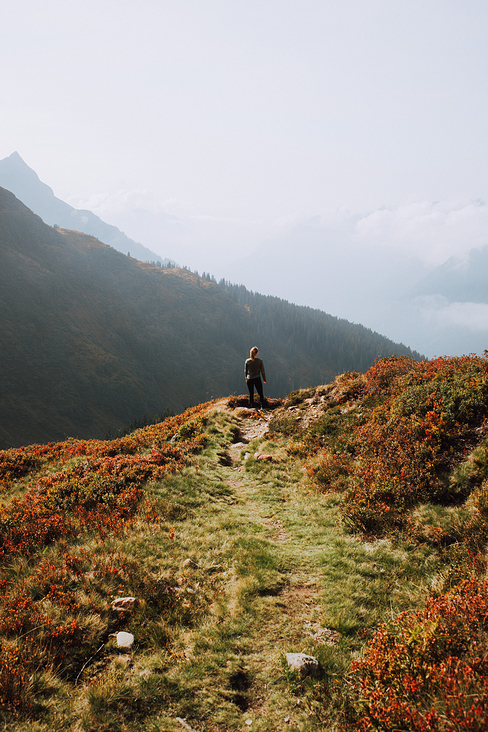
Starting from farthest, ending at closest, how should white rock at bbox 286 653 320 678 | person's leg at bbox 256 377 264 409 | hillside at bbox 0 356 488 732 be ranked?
person's leg at bbox 256 377 264 409 < white rock at bbox 286 653 320 678 < hillside at bbox 0 356 488 732

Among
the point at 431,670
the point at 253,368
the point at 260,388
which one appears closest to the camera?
the point at 431,670

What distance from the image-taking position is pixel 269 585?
6109 millimetres

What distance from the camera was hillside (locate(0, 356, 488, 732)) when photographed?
3.80 metres

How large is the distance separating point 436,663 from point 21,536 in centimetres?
855

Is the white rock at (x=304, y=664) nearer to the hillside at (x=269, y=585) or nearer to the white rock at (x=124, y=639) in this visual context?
the hillside at (x=269, y=585)

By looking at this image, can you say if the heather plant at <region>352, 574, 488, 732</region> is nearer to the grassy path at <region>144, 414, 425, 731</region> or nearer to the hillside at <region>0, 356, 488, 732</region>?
the hillside at <region>0, 356, 488, 732</region>

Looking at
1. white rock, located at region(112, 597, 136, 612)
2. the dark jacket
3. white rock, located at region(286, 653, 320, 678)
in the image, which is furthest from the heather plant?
the dark jacket

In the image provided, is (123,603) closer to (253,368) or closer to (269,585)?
(269,585)

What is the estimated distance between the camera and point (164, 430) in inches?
674

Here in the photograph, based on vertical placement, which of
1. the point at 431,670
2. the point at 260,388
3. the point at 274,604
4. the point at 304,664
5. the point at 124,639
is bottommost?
the point at 124,639

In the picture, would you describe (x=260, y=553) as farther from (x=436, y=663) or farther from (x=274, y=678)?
(x=436, y=663)

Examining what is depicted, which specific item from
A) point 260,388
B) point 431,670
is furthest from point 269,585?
point 260,388

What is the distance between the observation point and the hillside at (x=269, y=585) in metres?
3.80

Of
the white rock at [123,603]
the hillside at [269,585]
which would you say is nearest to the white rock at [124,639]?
→ the hillside at [269,585]
